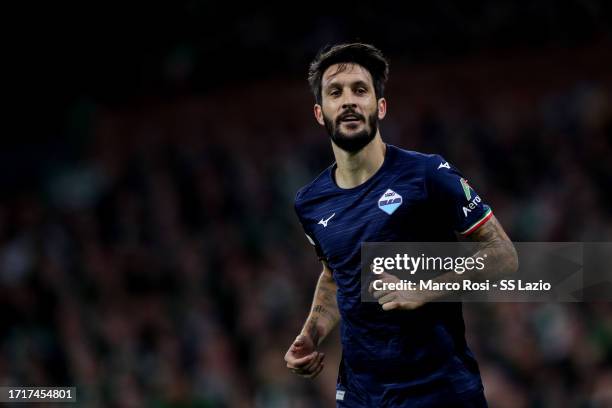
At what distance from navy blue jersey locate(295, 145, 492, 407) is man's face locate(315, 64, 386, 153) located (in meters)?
0.18

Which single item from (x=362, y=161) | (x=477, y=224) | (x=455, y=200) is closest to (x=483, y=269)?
(x=477, y=224)

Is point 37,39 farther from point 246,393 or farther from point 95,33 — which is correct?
point 246,393

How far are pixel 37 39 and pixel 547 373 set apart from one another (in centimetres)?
934

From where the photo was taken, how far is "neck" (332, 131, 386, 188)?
444cm

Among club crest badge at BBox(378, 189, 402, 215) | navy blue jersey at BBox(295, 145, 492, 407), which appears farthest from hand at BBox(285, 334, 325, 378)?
club crest badge at BBox(378, 189, 402, 215)

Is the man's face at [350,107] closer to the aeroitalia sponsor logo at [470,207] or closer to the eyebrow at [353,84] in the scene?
the eyebrow at [353,84]

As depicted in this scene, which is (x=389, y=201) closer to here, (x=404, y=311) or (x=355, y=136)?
(x=355, y=136)

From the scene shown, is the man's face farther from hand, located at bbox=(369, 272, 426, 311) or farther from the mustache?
hand, located at bbox=(369, 272, 426, 311)

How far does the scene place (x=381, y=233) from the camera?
168 inches

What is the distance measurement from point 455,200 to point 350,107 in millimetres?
641

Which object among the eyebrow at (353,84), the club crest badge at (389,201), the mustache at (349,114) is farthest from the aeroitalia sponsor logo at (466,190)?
the eyebrow at (353,84)

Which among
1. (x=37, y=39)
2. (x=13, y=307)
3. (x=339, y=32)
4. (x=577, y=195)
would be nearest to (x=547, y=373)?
(x=577, y=195)

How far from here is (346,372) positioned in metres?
4.52

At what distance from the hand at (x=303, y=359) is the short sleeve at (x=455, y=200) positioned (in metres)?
0.88
